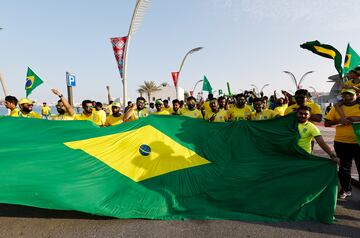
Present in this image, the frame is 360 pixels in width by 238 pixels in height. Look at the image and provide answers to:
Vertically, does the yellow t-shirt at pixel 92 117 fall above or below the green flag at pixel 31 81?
below

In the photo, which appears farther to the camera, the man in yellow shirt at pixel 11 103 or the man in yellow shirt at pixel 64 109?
the man in yellow shirt at pixel 11 103

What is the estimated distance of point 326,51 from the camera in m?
5.29

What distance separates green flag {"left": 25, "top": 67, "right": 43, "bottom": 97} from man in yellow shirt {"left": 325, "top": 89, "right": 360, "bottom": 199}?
9.22m

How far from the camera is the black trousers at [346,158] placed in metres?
4.08

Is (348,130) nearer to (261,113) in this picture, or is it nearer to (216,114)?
(261,113)

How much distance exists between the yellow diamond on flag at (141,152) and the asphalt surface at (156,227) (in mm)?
797

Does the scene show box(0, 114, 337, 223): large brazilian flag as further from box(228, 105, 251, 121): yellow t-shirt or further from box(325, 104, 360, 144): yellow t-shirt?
box(228, 105, 251, 121): yellow t-shirt

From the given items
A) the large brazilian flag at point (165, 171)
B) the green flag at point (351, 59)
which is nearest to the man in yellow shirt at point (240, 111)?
the large brazilian flag at point (165, 171)

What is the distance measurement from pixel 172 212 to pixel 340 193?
3089mm

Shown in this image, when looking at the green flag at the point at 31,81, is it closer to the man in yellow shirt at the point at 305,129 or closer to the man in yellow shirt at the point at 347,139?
the man in yellow shirt at the point at 305,129

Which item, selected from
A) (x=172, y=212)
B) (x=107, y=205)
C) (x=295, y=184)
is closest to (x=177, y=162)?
(x=172, y=212)

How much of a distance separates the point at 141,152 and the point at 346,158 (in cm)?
358

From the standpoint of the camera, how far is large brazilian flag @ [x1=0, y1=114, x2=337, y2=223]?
330 cm

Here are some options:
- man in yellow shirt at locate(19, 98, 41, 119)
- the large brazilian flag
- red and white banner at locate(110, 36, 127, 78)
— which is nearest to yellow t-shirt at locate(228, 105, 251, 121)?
the large brazilian flag
